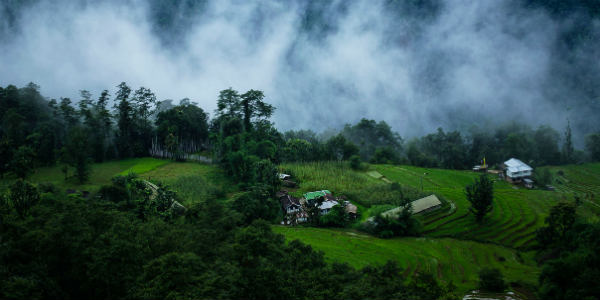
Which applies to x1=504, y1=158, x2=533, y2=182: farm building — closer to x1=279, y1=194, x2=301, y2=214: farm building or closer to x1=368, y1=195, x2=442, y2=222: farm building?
x1=368, y1=195, x2=442, y2=222: farm building

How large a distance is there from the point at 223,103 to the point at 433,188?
33321 mm

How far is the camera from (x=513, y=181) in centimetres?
5856

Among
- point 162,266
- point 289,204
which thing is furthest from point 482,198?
point 162,266

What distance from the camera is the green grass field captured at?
88.5ft

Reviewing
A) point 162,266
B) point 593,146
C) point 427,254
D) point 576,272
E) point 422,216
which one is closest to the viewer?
point 162,266

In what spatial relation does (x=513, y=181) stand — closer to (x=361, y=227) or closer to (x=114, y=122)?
(x=361, y=227)

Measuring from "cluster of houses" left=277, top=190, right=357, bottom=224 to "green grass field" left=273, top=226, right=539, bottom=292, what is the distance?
2255mm

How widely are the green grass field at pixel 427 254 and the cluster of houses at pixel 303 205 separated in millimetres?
2255

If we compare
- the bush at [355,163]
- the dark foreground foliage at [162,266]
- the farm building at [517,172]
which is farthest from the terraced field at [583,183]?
the dark foreground foliage at [162,266]

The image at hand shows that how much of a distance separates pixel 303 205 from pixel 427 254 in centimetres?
1376

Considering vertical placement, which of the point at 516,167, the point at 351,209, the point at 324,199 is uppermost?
the point at 516,167

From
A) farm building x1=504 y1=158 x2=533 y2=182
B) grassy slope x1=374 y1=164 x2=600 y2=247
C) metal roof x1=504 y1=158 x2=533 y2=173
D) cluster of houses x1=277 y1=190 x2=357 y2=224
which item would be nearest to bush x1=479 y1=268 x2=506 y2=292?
grassy slope x1=374 y1=164 x2=600 y2=247

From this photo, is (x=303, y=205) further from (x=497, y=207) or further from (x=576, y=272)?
(x=576, y=272)

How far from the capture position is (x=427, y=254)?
30781 mm
